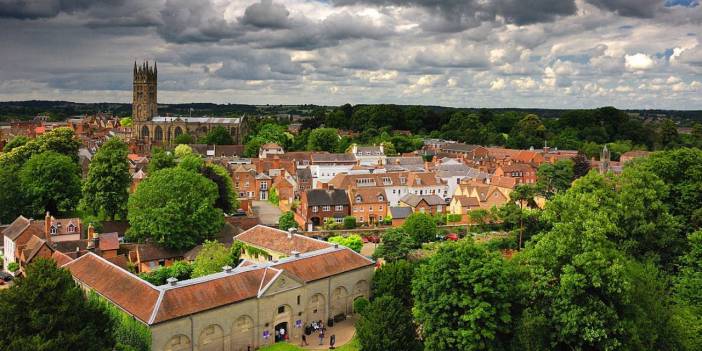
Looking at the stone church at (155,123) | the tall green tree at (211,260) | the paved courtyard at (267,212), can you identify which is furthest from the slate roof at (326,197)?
the stone church at (155,123)

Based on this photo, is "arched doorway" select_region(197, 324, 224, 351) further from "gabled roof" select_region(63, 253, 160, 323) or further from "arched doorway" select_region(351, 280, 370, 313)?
"arched doorway" select_region(351, 280, 370, 313)

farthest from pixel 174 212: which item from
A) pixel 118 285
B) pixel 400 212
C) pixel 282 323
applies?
pixel 400 212

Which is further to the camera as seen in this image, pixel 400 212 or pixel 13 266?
pixel 400 212

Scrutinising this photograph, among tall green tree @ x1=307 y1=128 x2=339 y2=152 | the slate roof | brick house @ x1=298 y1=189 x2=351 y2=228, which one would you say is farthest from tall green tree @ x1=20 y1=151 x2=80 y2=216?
tall green tree @ x1=307 y1=128 x2=339 y2=152

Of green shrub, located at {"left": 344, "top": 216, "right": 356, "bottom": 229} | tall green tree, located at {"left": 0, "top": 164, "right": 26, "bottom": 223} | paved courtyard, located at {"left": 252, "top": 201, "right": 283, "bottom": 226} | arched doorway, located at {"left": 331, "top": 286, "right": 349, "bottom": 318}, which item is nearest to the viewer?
arched doorway, located at {"left": 331, "top": 286, "right": 349, "bottom": 318}

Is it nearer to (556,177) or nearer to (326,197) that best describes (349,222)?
(326,197)

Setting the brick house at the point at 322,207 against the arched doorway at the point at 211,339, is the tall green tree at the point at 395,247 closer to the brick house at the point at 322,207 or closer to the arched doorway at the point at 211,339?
the arched doorway at the point at 211,339
